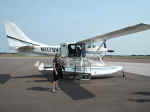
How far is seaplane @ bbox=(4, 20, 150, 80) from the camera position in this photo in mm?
9602

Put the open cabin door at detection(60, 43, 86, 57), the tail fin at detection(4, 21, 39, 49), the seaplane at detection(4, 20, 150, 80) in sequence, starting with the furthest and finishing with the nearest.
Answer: the tail fin at detection(4, 21, 39, 49) → the open cabin door at detection(60, 43, 86, 57) → the seaplane at detection(4, 20, 150, 80)

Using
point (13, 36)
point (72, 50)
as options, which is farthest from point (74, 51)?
point (13, 36)

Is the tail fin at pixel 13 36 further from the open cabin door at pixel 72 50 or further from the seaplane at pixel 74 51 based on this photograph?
the open cabin door at pixel 72 50

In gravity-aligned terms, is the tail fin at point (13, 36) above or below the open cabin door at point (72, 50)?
above

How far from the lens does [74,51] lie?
10344 millimetres

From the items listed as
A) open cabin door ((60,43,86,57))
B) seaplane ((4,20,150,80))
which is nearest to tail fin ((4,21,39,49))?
seaplane ((4,20,150,80))

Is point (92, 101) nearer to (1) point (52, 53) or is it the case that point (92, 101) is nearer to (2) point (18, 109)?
(2) point (18, 109)

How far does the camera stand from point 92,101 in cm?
492

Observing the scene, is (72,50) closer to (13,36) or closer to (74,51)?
(74,51)

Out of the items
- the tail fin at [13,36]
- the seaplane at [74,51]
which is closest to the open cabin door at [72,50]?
the seaplane at [74,51]

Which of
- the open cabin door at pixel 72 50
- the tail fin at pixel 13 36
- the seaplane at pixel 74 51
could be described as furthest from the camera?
the tail fin at pixel 13 36

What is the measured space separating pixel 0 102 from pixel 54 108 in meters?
1.85

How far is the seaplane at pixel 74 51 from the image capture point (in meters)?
9.60

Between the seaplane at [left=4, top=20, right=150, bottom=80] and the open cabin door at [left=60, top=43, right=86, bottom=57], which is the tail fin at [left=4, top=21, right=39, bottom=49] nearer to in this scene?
the seaplane at [left=4, top=20, right=150, bottom=80]
